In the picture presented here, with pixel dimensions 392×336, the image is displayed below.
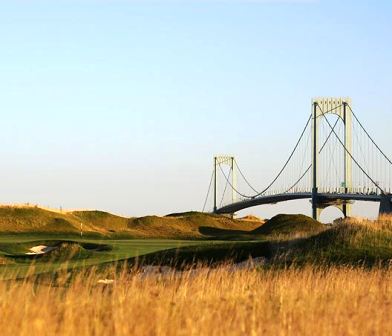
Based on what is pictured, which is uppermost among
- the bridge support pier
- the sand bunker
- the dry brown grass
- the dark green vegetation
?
the bridge support pier

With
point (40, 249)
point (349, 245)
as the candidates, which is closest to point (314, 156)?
point (40, 249)

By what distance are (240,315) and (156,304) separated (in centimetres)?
107

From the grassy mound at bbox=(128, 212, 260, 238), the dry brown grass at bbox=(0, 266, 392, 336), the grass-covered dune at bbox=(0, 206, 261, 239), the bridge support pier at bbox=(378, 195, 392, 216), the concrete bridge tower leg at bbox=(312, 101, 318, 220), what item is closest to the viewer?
the dry brown grass at bbox=(0, 266, 392, 336)

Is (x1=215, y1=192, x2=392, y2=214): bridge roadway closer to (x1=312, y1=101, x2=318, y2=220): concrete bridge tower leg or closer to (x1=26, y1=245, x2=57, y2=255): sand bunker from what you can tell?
(x1=312, y1=101, x2=318, y2=220): concrete bridge tower leg

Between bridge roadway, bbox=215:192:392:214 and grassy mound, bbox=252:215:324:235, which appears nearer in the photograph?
grassy mound, bbox=252:215:324:235

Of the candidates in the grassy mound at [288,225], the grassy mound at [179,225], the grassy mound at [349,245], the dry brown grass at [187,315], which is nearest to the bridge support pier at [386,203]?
the grassy mound at [288,225]

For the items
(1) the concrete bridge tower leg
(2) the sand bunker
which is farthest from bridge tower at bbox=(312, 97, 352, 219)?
(2) the sand bunker

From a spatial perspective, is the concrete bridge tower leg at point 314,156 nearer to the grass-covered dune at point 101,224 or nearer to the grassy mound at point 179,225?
the grassy mound at point 179,225

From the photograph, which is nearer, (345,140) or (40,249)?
(40,249)

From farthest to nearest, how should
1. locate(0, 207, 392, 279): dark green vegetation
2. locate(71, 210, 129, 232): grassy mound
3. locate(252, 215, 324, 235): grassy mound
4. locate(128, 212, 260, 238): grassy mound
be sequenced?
locate(71, 210, 129, 232): grassy mound
locate(128, 212, 260, 238): grassy mound
locate(252, 215, 324, 235): grassy mound
locate(0, 207, 392, 279): dark green vegetation

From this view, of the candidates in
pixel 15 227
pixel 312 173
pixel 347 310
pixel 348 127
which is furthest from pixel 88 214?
pixel 347 310

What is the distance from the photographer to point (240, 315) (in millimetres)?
8844

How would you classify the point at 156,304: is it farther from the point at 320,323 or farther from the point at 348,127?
the point at 348,127

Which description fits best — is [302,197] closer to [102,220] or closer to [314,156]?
[314,156]
